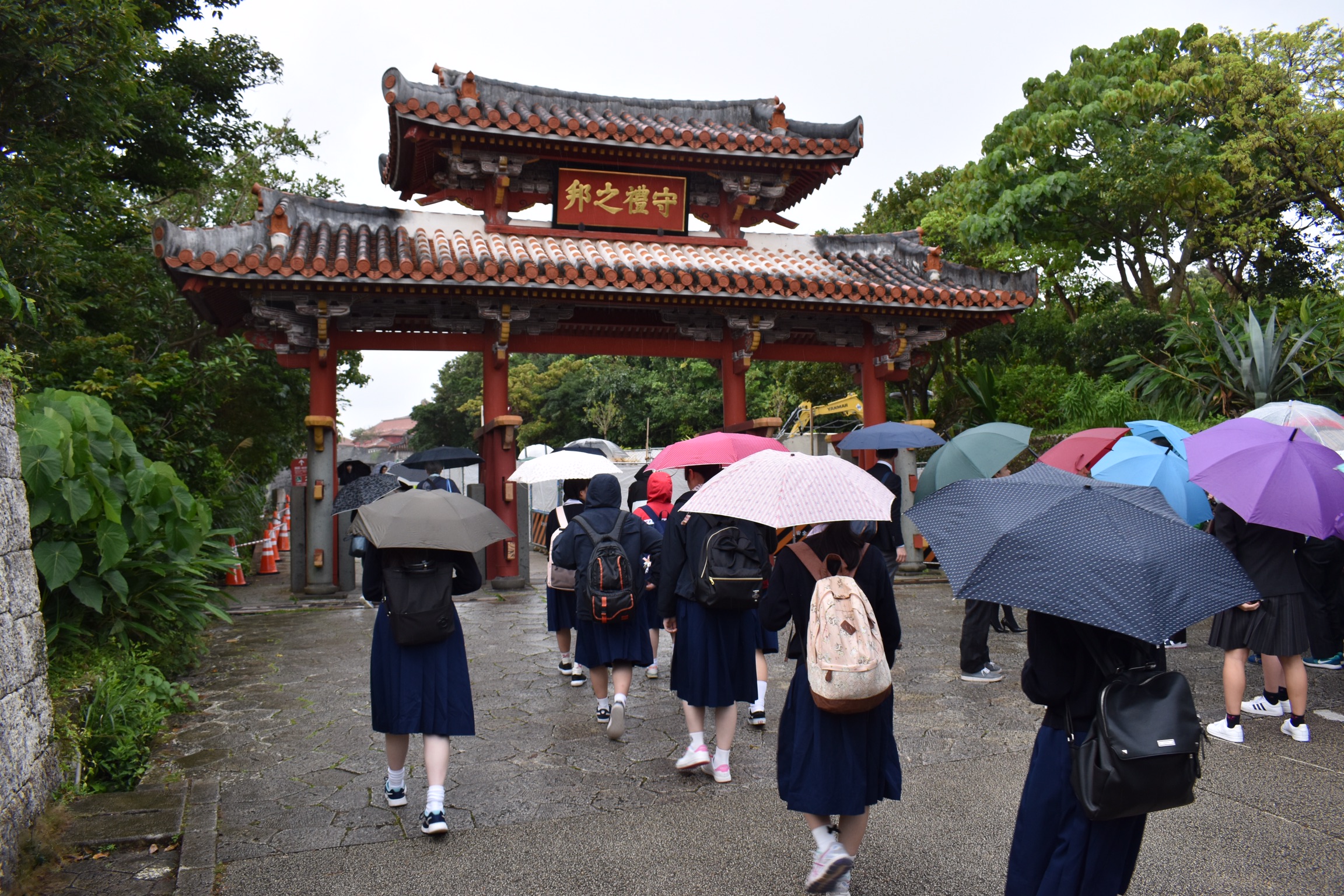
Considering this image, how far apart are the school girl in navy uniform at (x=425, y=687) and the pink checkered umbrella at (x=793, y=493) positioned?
129 cm

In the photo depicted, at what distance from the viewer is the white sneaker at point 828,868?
11.2ft

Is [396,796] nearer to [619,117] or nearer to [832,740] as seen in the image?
[832,740]

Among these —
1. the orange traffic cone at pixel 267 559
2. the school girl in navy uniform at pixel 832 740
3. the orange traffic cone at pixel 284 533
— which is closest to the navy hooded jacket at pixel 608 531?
the school girl in navy uniform at pixel 832 740

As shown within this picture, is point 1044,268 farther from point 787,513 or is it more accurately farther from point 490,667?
point 787,513

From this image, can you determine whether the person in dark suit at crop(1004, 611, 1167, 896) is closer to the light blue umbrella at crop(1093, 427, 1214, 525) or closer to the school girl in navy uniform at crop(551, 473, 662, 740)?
the school girl in navy uniform at crop(551, 473, 662, 740)

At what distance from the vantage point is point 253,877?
148 inches

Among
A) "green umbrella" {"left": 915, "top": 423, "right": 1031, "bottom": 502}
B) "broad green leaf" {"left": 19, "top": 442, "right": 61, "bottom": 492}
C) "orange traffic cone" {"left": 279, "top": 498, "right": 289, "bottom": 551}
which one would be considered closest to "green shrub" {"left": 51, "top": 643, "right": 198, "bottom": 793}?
"broad green leaf" {"left": 19, "top": 442, "right": 61, "bottom": 492}

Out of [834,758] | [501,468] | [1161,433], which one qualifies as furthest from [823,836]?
[501,468]

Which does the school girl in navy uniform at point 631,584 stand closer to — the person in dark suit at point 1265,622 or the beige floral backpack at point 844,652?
the beige floral backpack at point 844,652

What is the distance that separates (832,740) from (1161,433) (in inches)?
210

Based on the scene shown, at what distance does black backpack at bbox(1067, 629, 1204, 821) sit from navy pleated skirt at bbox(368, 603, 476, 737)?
2774mm

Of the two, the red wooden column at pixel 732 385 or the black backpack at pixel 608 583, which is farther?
the red wooden column at pixel 732 385

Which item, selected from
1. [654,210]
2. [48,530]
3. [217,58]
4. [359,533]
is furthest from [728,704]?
[217,58]

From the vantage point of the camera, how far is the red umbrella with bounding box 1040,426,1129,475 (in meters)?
7.47
